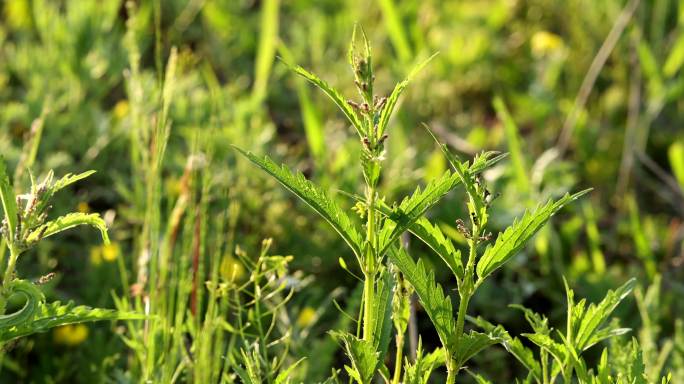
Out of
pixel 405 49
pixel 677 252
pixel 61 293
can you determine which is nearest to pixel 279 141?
pixel 405 49

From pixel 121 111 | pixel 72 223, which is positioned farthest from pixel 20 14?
pixel 72 223

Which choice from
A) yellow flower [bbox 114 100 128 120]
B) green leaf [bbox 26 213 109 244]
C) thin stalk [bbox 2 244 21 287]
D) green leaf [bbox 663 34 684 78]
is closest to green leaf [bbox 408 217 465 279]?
green leaf [bbox 26 213 109 244]

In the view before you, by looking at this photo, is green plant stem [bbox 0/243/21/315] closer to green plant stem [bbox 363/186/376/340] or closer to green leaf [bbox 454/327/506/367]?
green plant stem [bbox 363/186/376/340]

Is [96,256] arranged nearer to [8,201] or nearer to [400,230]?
[8,201]

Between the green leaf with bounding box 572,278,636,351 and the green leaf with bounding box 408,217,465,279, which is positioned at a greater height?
the green leaf with bounding box 408,217,465,279

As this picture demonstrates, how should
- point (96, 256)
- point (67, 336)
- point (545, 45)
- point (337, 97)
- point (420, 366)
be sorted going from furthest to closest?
1. point (545, 45)
2. point (96, 256)
3. point (67, 336)
4. point (420, 366)
5. point (337, 97)

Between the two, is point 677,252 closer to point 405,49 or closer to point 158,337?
point 405,49

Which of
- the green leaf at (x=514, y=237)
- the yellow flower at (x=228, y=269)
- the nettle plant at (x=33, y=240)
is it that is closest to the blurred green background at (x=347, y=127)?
the yellow flower at (x=228, y=269)
